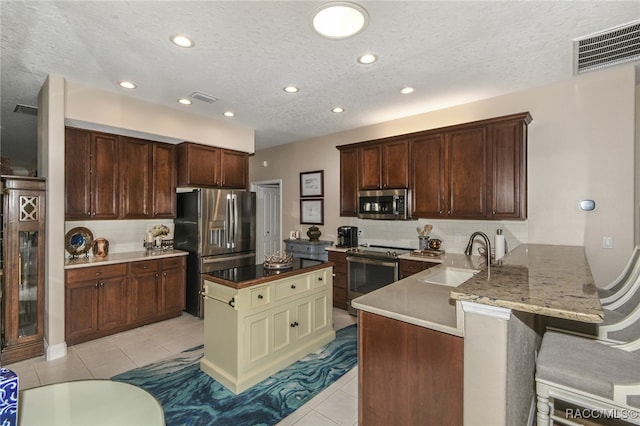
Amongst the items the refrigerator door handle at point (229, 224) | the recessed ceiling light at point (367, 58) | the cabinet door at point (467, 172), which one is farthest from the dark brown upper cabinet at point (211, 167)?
the cabinet door at point (467, 172)

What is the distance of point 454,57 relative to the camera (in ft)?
8.52

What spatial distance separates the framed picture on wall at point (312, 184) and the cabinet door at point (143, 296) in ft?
9.37

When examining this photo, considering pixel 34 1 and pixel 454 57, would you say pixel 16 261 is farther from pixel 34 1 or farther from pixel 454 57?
pixel 454 57

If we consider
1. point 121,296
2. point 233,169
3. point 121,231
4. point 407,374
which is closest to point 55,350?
point 121,296

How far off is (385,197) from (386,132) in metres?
1.14

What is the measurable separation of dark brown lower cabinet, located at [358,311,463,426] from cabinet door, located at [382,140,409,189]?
2.65 metres

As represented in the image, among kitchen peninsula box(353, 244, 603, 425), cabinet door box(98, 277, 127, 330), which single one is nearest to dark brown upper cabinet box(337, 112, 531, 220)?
kitchen peninsula box(353, 244, 603, 425)

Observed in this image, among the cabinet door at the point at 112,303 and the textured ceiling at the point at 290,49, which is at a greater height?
the textured ceiling at the point at 290,49

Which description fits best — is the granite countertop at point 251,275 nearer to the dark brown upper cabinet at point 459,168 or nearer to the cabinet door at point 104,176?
the dark brown upper cabinet at point 459,168

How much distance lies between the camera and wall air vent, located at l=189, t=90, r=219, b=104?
339 cm

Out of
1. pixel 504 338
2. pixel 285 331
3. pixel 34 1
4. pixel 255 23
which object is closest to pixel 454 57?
pixel 255 23

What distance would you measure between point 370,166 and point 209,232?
2503mm

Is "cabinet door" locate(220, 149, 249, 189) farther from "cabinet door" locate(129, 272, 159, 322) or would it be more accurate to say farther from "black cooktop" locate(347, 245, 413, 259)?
"black cooktop" locate(347, 245, 413, 259)

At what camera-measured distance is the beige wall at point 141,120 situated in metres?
3.17
